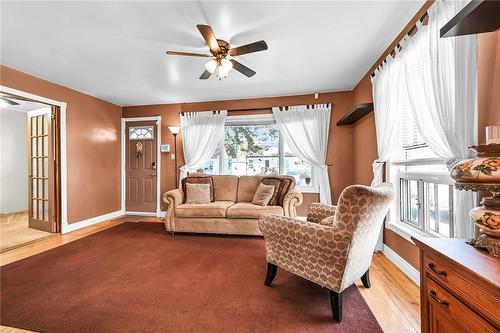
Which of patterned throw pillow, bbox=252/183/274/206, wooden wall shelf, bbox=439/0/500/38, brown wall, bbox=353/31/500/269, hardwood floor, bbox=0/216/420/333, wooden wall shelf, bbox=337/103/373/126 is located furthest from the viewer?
patterned throw pillow, bbox=252/183/274/206

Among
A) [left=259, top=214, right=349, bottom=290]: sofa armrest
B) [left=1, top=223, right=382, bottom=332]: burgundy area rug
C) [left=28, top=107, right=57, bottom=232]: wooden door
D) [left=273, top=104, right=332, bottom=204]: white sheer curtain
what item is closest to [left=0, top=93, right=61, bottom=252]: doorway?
[left=28, top=107, right=57, bottom=232]: wooden door

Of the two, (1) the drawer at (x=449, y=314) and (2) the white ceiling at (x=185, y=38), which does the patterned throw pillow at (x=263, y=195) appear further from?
(1) the drawer at (x=449, y=314)

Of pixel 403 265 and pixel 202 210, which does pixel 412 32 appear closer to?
pixel 403 265

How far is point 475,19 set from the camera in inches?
45.1

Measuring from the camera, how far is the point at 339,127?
4211mm

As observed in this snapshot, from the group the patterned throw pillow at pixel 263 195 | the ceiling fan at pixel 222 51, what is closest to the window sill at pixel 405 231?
the patterned throw pillow at pixel 263 195

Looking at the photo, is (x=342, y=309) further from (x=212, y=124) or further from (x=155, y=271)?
(x=212, y=124)

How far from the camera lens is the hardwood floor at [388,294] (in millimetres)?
1583

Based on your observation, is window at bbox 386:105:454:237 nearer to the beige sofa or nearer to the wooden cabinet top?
the wooden cabinet top

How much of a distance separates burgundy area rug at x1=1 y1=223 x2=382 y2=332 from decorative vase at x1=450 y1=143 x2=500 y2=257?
99cm

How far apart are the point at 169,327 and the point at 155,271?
0.94 m

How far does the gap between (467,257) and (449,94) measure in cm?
114

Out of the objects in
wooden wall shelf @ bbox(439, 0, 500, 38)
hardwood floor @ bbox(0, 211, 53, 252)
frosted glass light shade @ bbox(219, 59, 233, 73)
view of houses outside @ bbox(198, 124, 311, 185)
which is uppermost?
frosted glass light shade @ bbox(219, 59, 233, 73)

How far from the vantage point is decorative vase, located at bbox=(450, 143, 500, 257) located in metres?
0.91
